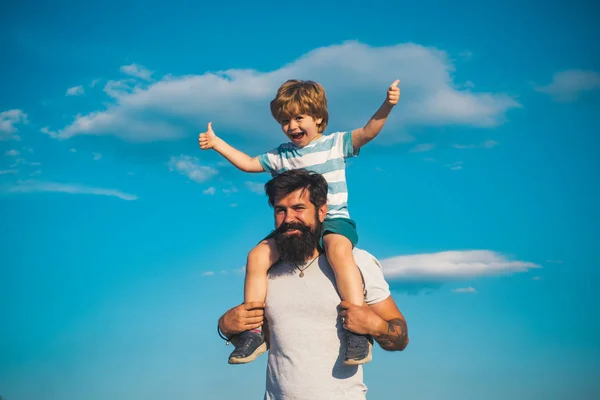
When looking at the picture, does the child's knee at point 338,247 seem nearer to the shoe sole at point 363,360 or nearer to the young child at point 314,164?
the young child at point 314,164

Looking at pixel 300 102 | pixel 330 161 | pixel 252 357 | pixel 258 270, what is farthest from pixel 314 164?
pixel 252 357

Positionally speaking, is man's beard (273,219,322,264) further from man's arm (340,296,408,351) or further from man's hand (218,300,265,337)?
man's arm (340,296,408,351)

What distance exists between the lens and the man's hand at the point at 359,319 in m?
6.98

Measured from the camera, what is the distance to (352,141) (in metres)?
8.11

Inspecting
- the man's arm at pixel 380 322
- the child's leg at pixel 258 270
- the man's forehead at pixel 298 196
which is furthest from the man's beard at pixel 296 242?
the man's arm at pixel 380 322

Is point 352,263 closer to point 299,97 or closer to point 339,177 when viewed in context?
point 339,177

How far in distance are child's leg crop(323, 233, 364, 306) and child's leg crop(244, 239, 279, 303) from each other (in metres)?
0.78

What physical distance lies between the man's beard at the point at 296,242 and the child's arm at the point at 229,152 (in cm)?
125

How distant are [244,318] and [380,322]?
1.62 metres

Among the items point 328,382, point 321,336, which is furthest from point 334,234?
point 328,382

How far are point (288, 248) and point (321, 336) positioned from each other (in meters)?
1.10

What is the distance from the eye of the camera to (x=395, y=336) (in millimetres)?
7281

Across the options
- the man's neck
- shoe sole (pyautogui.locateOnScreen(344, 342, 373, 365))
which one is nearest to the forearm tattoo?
shoe sole (pyautogui.locateOnScreen(344, 342, 373, 365))

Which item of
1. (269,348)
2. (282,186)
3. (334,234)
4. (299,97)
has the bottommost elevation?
(269,348)
